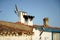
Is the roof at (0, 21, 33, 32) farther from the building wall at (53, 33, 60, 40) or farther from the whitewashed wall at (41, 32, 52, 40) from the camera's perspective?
the building wall at (53, 33, 60, 40)

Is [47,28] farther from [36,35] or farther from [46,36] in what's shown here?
[36,35]

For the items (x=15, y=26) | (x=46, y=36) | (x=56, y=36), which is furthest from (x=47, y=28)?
(x=15, y=26)

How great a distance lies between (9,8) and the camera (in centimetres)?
436

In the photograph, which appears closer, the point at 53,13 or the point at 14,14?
the point at 14,14

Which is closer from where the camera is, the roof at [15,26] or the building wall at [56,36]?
the roof at [15,26]

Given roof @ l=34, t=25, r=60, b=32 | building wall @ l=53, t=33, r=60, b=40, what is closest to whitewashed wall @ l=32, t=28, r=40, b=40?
roof @ l=34, t=25, r=60, b=32

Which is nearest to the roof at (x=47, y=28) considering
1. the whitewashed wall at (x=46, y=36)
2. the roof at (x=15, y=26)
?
the whitewashed wall at (x=46, y=36)

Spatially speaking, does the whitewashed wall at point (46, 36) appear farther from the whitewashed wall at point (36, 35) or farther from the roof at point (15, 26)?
the roof at point (15, 26)

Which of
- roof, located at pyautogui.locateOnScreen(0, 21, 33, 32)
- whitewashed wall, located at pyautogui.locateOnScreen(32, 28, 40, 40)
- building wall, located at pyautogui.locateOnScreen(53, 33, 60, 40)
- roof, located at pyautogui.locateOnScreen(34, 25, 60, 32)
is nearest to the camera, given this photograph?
roof, located at pyautogui.locateOnScreen(0, 21, 33, 32)

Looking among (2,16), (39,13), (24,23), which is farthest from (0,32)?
(39,13)

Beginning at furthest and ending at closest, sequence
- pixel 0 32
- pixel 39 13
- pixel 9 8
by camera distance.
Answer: pixel 39 13 → pixel 9 8 → pixel 0 32

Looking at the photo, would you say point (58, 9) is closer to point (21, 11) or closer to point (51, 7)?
point (51, 7)

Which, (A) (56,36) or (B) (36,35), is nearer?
(B) (36,35)

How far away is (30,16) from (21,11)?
27 centimetres
